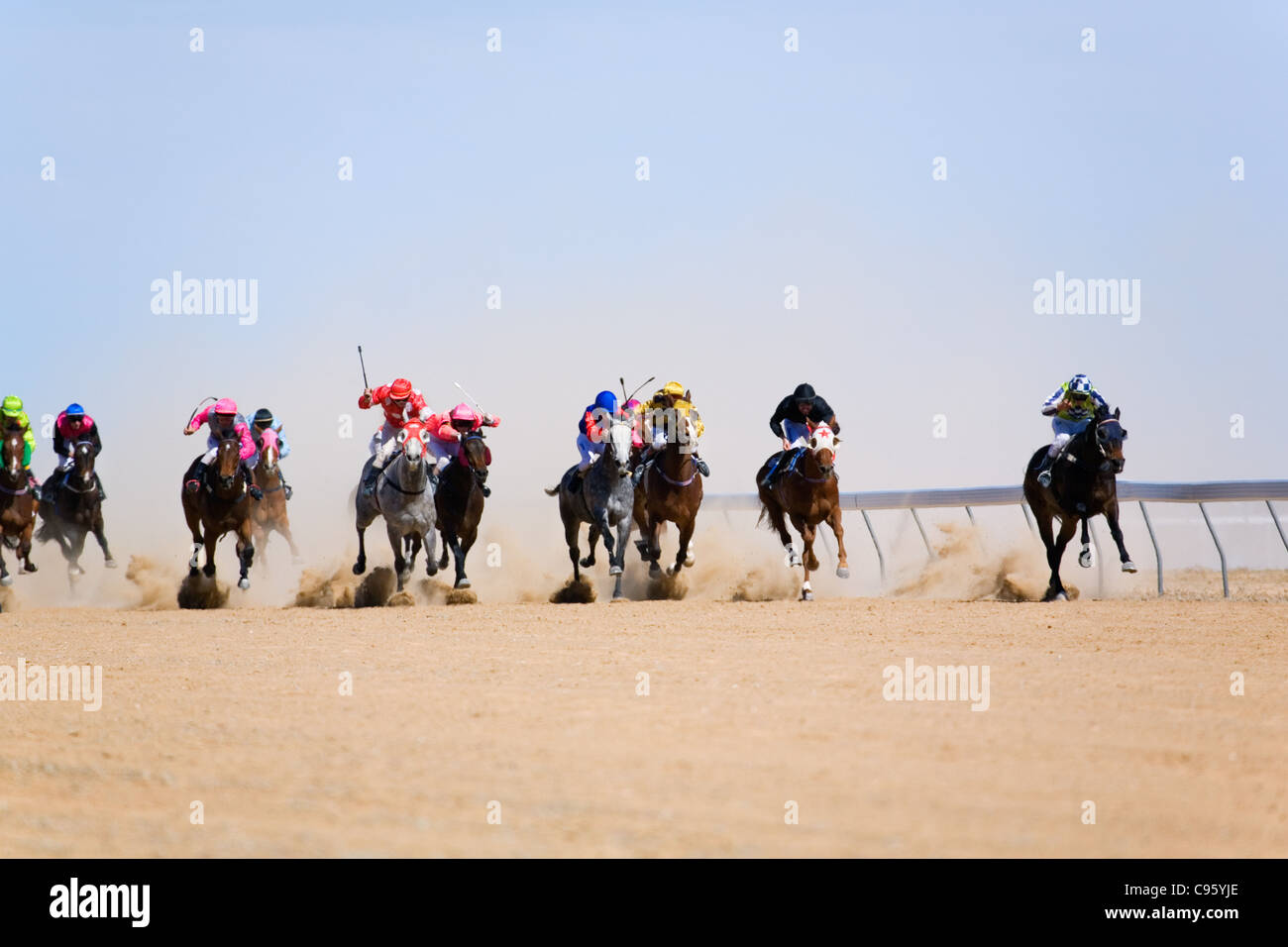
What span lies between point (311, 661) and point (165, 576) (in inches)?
410

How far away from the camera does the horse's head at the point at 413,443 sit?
19062 mm

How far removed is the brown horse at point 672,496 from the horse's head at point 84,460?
8.68 meters

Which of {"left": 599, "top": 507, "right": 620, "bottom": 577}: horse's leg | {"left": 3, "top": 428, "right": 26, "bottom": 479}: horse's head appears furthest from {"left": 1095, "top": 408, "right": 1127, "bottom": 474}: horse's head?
{"left": 3, "top": 428, "right": 26, "bottom": 479}: horse's head

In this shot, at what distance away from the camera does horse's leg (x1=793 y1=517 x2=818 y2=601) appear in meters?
18.8

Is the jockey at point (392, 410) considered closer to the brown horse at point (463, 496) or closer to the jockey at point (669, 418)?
the brown horse at point (463, 496)

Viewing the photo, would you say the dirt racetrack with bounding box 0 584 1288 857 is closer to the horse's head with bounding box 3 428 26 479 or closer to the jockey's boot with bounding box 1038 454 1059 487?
the jockey's boot with bounding box 1038 454 1059 487

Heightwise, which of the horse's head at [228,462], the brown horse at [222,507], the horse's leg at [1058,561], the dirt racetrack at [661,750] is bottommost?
the dirt racetrack at [661,750]

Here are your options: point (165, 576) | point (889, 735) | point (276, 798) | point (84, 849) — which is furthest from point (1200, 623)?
point (165, 576)

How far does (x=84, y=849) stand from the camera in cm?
605

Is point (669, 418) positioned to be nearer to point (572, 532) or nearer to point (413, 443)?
point (572, 532)

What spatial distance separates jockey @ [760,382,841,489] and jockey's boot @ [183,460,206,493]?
729 cm

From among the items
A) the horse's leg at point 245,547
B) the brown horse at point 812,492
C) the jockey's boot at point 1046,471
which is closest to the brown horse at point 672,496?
the brown horse at point 812,492

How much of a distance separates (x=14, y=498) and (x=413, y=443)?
652 centimetres
